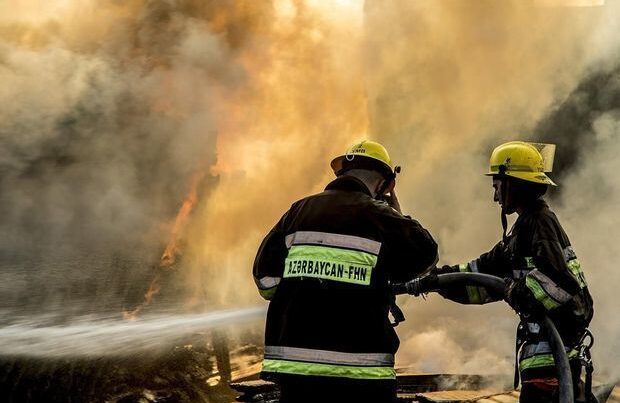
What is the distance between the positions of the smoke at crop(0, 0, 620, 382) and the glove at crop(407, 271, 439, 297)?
414 cm

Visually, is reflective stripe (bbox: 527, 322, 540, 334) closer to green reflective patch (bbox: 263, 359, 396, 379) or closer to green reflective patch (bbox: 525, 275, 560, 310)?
→ green reflective patch (bbox: 525, 275, 560, 310)

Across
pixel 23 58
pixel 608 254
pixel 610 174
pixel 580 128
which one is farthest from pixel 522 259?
pixel 23 58

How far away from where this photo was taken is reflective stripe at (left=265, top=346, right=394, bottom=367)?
2275mm

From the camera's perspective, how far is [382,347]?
92.3 inches

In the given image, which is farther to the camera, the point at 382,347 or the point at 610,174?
the point at 610,174

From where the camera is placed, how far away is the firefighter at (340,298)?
7.48ft

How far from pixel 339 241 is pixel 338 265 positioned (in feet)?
0.34

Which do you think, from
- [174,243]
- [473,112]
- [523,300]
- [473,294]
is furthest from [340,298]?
[174,243]

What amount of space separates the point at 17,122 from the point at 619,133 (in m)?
10.5

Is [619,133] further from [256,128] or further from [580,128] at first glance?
[256,128]

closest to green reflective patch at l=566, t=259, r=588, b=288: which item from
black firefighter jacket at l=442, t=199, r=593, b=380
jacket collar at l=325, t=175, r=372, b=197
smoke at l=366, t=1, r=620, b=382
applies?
black firefighter jacket at l=442, t=199, r=593, b=380

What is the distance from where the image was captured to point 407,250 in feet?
7.80

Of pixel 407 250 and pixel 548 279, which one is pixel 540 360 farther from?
pixel 407 250

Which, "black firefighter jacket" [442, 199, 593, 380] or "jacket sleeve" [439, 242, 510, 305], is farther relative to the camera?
"jacket sleeve" [439, 242, 510, 305]
